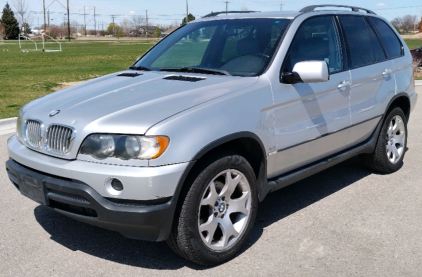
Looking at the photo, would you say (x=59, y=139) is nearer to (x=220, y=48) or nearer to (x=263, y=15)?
(x=220, y=48)

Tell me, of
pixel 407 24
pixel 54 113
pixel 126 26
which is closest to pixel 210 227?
pixel 54 113

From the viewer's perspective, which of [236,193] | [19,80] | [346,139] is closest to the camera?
[236,193]

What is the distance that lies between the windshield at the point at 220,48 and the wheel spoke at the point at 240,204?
0.98m

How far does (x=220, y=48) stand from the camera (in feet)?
15.1

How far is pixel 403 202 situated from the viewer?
497cm

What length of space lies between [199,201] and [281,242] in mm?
980

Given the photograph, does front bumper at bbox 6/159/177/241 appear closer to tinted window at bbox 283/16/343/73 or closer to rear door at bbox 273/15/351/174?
rear door at bbox 273/15/351/174

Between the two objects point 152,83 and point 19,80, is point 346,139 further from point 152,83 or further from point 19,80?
point 19,80

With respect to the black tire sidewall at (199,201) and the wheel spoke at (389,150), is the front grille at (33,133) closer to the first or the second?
the black tire sidewall at (199,201)

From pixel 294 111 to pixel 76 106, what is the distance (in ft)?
5.56

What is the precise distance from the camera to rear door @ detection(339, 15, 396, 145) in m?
4.92

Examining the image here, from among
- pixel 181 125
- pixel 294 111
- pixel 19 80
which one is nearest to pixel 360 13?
pixel 294 111

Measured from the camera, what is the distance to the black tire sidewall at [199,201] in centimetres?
334

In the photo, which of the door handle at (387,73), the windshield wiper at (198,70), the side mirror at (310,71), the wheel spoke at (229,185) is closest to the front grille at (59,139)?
the wheel spoke at (229,185)
